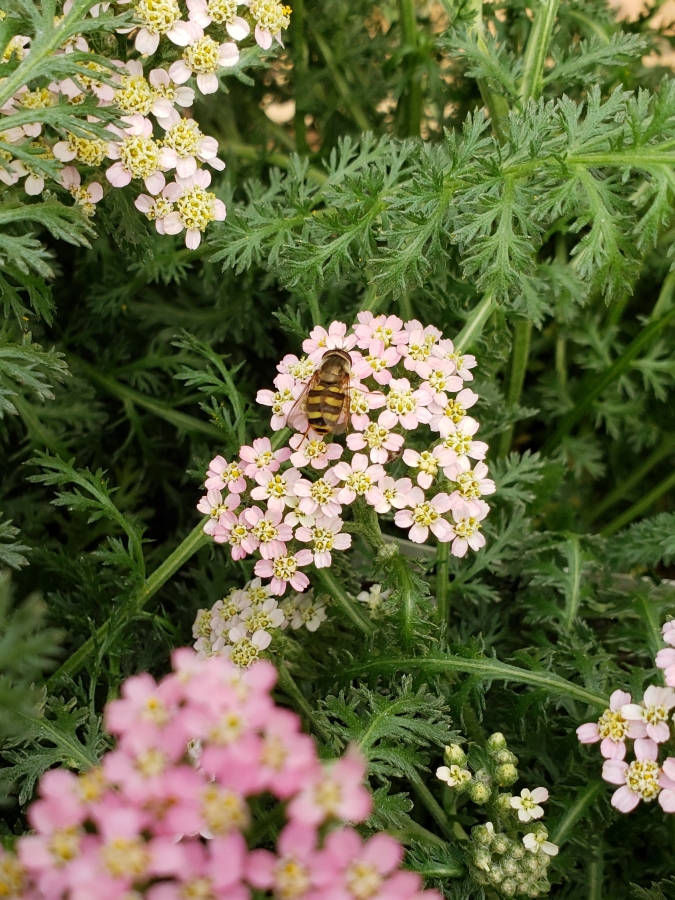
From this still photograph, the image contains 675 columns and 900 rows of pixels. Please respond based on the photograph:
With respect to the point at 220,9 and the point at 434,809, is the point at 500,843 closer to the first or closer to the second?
the point at 434,809

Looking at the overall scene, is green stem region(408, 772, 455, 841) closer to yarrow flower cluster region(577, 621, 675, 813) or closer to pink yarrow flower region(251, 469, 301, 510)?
yarrow flower cluster region(577, 621, 675, 813)

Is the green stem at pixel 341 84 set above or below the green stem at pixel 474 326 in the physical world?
above

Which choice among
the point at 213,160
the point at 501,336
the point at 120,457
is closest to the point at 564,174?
the point at 501,336

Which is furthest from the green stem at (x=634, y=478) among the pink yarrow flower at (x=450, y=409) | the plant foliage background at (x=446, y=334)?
the pink yarrow flower at (x=450, y=409)

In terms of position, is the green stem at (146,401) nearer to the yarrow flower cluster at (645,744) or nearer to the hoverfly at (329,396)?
the hoverfly at (329,396)

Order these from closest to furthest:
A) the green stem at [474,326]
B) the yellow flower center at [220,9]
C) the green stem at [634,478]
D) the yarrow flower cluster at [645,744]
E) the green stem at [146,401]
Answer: the yarrow flower cluster at [645,744] < the yellow flower center at [220,9] < the green stem at [474,326] < the green stem at [146,401] < the green stem at [634,478]

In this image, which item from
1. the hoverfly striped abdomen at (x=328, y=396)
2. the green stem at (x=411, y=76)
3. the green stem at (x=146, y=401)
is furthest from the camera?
the green stem at (x=146, y=401)
